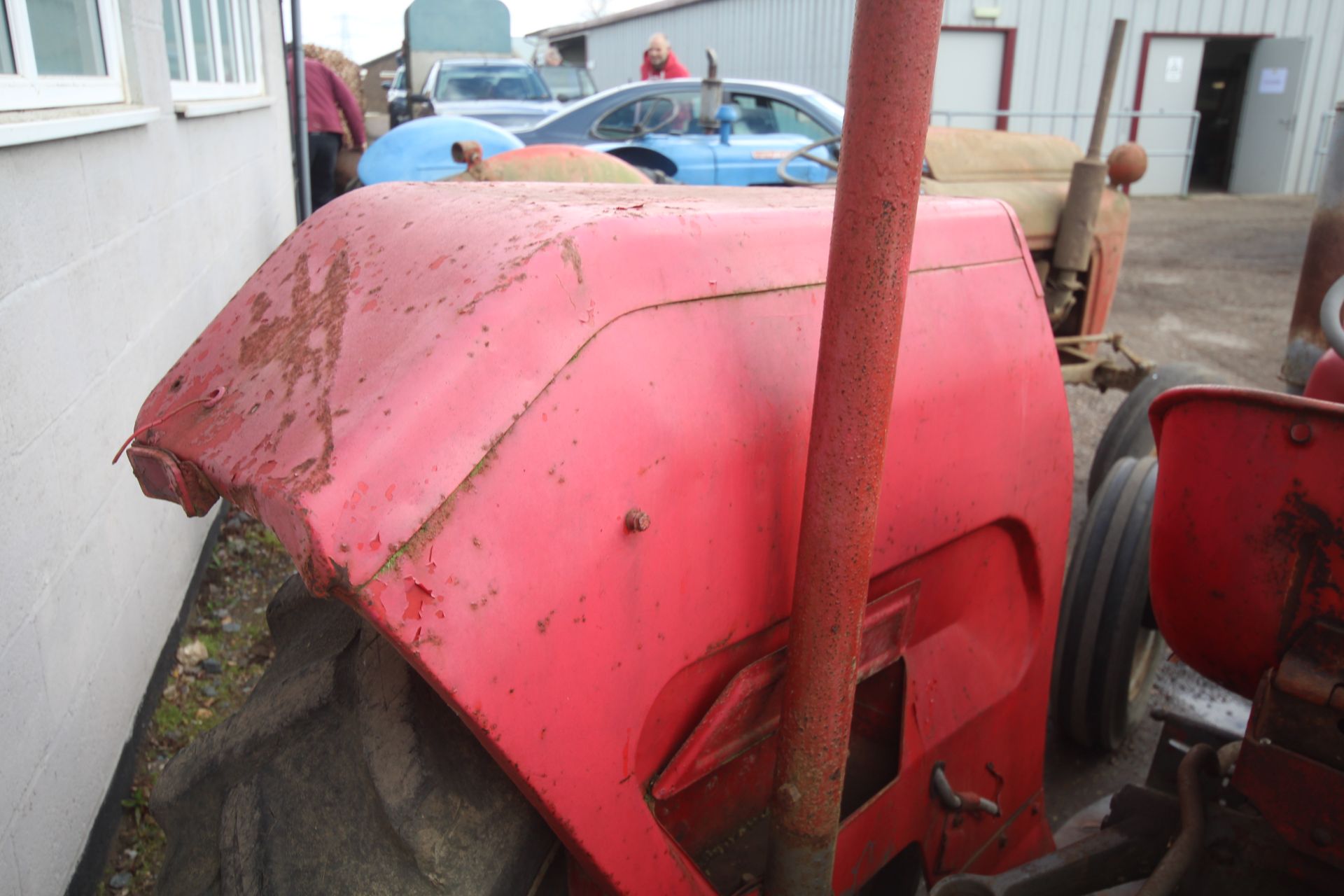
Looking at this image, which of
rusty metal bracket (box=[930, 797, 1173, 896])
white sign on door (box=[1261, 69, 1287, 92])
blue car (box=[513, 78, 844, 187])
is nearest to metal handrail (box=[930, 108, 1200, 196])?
white sign on door (box=[1261, 69, 1287, 92])

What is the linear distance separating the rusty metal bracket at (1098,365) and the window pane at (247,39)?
4.66 m

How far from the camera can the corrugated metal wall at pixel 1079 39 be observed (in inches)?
558

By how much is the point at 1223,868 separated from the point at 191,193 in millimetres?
3681

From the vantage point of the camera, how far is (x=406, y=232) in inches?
45.6

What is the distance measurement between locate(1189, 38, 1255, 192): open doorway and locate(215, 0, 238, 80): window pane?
654 inches

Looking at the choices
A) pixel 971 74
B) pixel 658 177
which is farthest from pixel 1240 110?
pixel 658 177

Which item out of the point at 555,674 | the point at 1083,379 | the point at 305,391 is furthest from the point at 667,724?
the point at 1083,379

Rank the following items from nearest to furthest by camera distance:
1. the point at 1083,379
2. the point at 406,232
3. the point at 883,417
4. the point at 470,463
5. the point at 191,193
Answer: the point at 470,463
the point at 883,417
the point at 406,232
the point at 191,193
the point at 1083,379

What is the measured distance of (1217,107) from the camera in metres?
19.1

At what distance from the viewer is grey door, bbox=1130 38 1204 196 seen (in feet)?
48.6

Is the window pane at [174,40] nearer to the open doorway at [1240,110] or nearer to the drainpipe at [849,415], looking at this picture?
the drainpipe at [849,415]

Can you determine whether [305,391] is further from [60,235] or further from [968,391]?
[60,235]

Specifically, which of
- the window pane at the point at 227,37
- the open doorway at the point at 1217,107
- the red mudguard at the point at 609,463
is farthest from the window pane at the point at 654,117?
the open doorway at the point at 1217,107

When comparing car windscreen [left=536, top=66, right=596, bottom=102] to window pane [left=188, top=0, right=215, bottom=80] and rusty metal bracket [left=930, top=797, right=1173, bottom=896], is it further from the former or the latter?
rusty metal bracket [left=930, top=797, right=1173, bottom=896]
